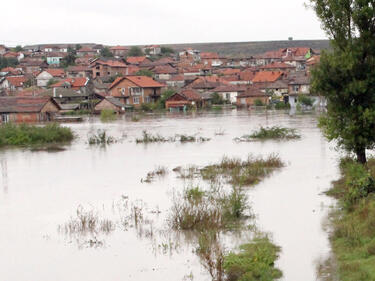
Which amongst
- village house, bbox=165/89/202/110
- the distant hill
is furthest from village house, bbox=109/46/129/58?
village house, bbox=165/89/202/110

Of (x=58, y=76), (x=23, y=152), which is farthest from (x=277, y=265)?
(x=58, y=76)

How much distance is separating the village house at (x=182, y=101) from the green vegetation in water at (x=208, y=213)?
1252 inches

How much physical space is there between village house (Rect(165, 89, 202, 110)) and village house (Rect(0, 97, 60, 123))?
1213 cm

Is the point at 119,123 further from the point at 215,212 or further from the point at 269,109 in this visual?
the point at 215,212

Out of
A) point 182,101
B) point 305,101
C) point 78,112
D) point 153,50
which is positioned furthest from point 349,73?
point 153,50

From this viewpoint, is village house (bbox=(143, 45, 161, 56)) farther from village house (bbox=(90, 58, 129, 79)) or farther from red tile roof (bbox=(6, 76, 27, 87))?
red tile roof (bbox=(6, 76, 27, 87))

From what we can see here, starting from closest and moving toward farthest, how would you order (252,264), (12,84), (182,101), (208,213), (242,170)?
(252,264) → (208,213) → (242,170) → (182,101) → (12,84)

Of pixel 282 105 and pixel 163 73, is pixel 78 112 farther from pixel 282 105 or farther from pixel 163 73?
pixel 163 73

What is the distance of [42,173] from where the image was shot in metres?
14.9

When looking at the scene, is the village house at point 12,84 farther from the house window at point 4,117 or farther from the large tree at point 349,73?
the large tree at point 349,73

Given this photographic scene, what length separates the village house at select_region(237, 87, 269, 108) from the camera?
41.9 m

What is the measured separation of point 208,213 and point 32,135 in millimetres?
14283

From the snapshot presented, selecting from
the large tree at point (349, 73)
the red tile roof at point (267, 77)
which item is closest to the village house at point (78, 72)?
the red tile roof at point (267, 77)

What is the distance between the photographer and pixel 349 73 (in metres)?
10.4
